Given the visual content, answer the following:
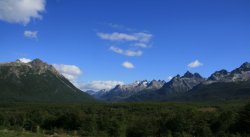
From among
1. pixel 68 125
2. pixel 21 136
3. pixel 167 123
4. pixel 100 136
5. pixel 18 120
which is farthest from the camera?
pixel 18 120

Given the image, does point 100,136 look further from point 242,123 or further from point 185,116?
point 185,116

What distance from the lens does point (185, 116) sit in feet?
374

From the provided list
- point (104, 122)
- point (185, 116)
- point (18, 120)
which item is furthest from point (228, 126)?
point (18, 120)

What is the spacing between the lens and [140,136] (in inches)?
3802

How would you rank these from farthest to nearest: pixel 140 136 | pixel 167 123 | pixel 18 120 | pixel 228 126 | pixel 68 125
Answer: pixel 18 120 < pixel 68 125 < pixel 167 123 < pixel 228 126 < pixel 140 136

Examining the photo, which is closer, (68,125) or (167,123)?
(167,123)

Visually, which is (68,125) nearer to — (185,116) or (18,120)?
(18,120)

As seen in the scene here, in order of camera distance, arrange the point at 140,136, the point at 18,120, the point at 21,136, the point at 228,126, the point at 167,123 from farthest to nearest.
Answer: the point at 18,120 < the point at 167,123 < the point at 228,126 < the point at 140,136 < the point at 21,136

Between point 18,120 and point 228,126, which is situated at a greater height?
point 18,120

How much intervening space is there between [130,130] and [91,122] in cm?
1443

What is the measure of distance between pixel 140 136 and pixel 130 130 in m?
4.93

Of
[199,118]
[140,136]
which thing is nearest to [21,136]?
[140,136]

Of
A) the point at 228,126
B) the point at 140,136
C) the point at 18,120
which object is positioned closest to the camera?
the point at 140,136

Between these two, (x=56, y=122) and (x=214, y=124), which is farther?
(x=56, y=122)
